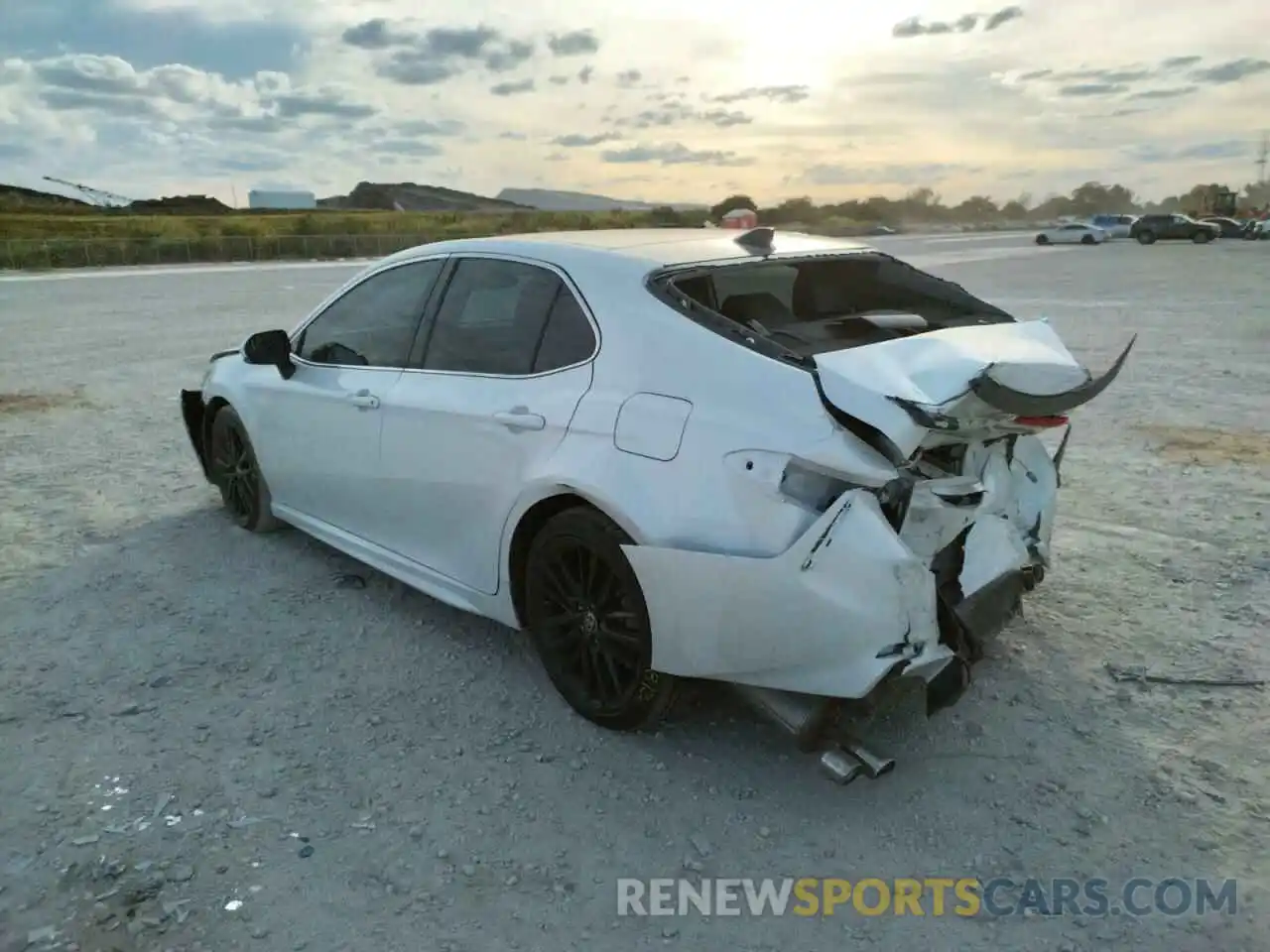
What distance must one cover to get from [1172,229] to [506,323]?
46.5 metres

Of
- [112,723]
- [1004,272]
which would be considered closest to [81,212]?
[1004,272]

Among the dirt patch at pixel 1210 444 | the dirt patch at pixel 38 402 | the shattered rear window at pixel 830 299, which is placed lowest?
the dirt patch at pixel 1210 444

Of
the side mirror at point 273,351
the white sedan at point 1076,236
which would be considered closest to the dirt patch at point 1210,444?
the side mirror at point 273,351

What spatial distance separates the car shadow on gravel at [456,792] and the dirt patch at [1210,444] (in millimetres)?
3402

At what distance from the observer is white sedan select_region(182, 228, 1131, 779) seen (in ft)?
9.20

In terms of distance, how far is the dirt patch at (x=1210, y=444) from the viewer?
21.4ft

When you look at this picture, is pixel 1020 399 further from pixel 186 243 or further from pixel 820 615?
pixel 186 243

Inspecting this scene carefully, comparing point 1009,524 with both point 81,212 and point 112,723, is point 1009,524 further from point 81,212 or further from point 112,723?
point 81,212

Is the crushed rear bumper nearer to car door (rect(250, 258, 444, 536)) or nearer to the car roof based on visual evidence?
the car roof

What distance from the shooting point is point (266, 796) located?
305 cm

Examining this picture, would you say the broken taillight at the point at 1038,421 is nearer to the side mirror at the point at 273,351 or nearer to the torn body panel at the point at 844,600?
the torn body panel at the point at 844,600

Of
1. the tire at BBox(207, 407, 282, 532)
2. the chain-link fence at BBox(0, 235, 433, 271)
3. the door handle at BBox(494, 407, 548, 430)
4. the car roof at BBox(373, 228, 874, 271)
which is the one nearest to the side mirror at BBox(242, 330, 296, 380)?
the tire at BBox(207, 407, 282, 532)

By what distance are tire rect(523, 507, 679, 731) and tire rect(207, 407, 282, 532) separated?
2.35m

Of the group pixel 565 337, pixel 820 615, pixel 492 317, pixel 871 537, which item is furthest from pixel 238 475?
pixel 871 537
